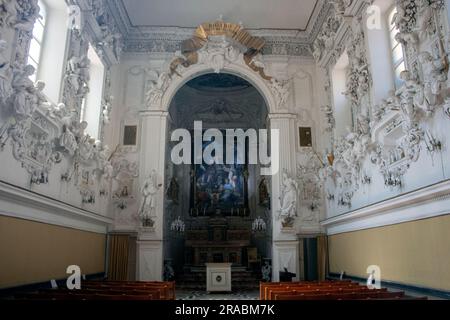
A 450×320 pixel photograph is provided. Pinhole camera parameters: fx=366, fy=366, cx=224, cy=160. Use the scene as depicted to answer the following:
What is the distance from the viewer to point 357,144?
26.8 ft

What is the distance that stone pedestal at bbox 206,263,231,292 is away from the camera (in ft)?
33.4

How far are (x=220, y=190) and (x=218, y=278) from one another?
7.12 m

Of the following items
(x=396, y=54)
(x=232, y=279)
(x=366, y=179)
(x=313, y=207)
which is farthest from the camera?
(x=232, y=279)

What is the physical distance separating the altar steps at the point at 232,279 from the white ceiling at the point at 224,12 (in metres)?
8.48

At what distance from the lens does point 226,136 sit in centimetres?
1702

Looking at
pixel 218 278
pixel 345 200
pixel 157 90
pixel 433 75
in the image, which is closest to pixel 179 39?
pixel 157 90

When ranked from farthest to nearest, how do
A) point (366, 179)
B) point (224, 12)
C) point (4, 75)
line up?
point (224, 12) → point (366, 179) → point (4, 75)

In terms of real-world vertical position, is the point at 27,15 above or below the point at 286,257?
above

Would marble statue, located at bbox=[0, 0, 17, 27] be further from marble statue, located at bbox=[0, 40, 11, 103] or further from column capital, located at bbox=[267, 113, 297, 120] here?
column capital, located at bbox=[267, 113, 297, 120]

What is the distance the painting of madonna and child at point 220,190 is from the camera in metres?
16.7

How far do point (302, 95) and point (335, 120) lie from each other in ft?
6.67

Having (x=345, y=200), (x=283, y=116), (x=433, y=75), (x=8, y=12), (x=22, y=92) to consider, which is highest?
(x=283, y=116)

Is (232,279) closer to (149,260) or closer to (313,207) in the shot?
(149,260)

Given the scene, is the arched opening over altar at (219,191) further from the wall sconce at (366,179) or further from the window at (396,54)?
the window at (396,54)
